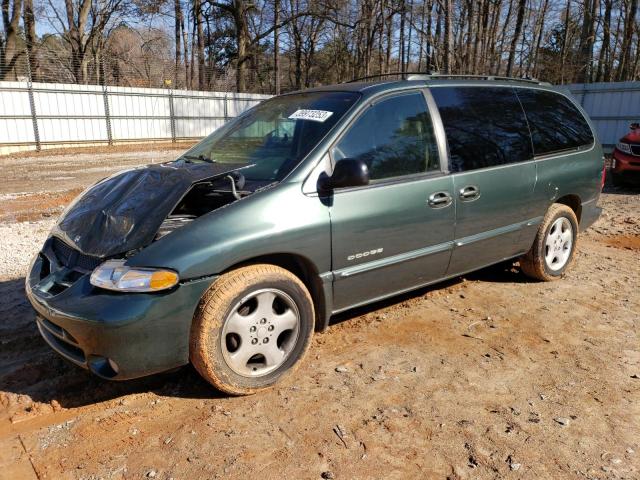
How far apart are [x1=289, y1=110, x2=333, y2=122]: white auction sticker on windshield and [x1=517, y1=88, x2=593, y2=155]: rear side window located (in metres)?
2.10

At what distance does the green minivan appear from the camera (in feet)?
8.75

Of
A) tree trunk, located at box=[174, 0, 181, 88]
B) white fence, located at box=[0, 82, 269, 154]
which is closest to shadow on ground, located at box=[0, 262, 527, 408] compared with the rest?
white fence, located at box=[0, 82, 269, 154]

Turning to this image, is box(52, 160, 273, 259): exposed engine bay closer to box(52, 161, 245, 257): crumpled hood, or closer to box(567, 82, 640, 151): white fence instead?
box(52, 161, 245, 257): crumpled hood

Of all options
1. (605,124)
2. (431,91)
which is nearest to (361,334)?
(431,91)

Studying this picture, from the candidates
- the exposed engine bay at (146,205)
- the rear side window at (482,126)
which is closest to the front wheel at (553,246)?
the rear side window at (482,126)

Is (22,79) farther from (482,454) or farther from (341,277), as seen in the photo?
(482,454)

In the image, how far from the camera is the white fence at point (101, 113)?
19.8 meters

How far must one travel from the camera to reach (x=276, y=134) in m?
3.78

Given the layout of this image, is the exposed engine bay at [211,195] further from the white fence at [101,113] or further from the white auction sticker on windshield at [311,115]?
the white fence at [101,113]

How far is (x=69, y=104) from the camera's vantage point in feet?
70.2

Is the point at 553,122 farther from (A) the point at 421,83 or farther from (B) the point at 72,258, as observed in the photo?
(B) the point at 72,258

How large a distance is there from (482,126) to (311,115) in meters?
1.50

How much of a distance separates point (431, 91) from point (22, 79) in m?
21.6

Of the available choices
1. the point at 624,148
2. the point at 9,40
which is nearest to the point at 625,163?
the point at 624,148
